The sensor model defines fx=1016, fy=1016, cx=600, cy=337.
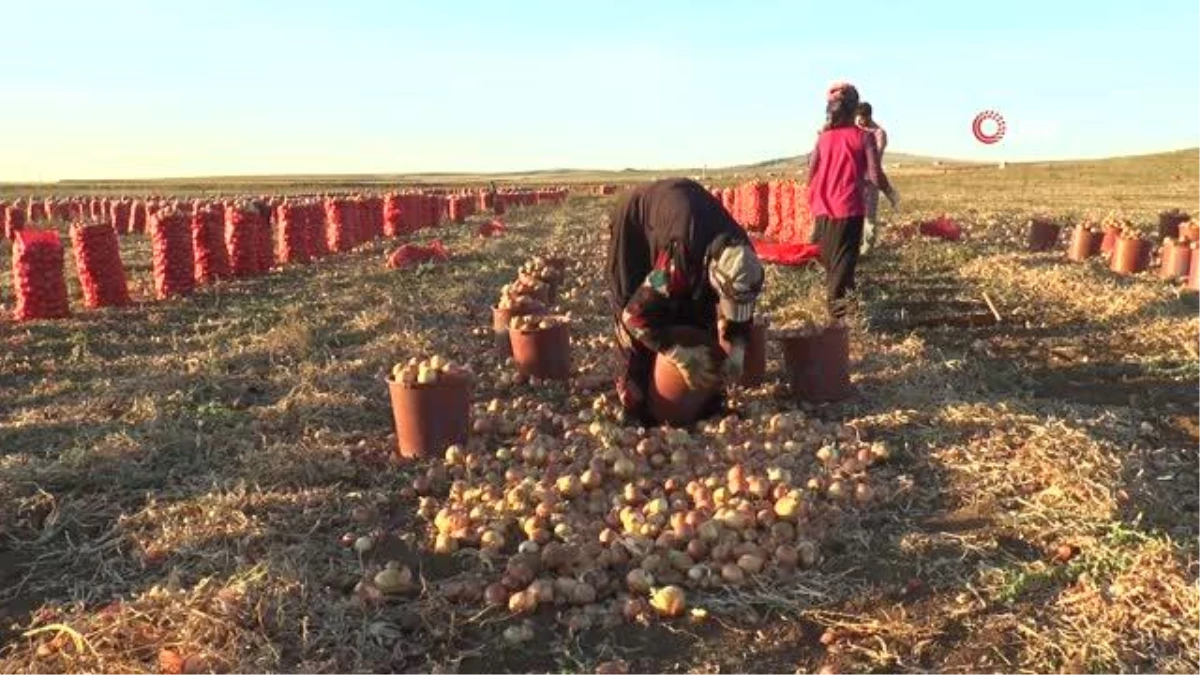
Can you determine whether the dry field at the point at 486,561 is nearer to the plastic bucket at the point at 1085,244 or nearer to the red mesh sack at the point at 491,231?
the plastic bucket at the point at 1085,244

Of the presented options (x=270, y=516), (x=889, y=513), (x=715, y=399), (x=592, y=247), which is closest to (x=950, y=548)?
(x=889, y=513)

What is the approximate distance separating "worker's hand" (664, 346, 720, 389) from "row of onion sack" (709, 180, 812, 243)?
8967mm

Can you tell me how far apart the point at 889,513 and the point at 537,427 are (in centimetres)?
219

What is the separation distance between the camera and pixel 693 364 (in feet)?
17.8

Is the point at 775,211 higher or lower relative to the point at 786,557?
higher

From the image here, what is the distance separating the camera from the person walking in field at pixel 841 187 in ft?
27.8

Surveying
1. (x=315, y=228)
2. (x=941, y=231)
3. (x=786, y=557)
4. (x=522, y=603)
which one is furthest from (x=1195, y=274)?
(x=315, y=228)

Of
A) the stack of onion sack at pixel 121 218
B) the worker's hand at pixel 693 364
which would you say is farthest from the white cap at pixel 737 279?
the stack of onion sack at pixel 121 218

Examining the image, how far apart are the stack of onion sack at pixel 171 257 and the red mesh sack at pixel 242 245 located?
135 cm

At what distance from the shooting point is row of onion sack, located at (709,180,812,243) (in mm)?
16097

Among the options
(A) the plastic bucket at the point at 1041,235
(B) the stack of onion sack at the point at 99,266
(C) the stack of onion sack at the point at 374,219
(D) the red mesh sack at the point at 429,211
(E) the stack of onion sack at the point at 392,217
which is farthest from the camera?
(D) the red mesh sack at the point at 429,211

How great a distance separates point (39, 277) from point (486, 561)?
8.57 metres

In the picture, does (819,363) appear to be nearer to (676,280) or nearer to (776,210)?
(676,280)

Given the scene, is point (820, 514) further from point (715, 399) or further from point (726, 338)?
point (715, 399)
